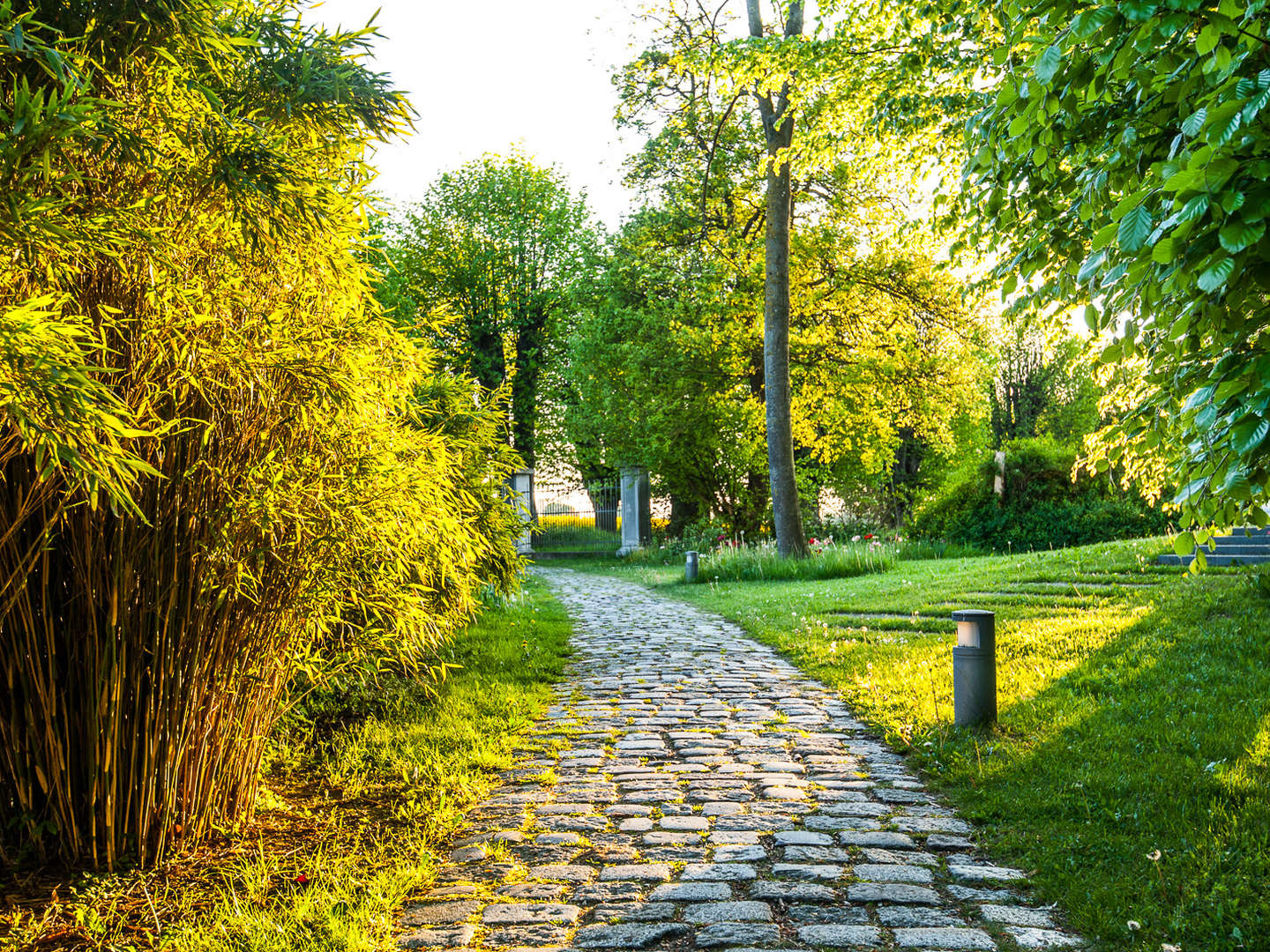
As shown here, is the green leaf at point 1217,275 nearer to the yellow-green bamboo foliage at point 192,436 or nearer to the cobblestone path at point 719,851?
the cobblestone path at point 719,851

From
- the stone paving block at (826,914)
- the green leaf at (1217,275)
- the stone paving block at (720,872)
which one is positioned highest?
the green leaf at (1217,275)

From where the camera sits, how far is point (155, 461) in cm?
380

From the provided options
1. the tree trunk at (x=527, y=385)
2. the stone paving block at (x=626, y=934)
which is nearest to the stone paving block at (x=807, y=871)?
the stone paving block at (x=626, y=934)

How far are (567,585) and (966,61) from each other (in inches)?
507

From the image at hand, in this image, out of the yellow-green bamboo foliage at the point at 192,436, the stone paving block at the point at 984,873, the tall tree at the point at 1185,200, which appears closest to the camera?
the tall tree at the point at 1185,200

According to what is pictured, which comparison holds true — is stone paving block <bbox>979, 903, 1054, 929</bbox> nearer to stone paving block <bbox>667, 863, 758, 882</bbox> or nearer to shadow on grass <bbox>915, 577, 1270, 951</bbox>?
shadow on grass <bbox>915, 577, 1270, 951</bbox>

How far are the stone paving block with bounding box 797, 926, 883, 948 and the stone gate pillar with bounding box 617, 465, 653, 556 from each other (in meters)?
24.9

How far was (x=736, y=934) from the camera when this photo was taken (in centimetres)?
346

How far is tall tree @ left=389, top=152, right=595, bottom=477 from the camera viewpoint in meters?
37.0

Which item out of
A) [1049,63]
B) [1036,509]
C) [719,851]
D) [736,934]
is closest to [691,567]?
[1036,509]

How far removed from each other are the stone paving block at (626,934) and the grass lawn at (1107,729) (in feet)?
5.22

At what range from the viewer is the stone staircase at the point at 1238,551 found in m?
11.6

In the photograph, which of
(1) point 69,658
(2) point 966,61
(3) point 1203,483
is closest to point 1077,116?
(3) point 1203,483

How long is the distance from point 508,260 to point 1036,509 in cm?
2516
